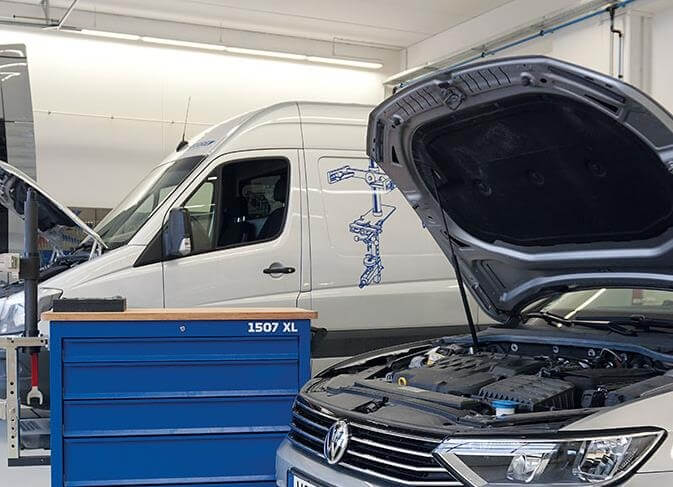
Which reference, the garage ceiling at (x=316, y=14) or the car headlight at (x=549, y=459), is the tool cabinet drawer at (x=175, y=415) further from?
the garage ceiling at (x=316, y=14)

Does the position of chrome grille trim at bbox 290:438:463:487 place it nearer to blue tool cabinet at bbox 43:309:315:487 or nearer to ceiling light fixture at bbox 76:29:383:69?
blue tool cabinet at bbox 43:309:315:487

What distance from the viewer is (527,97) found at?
87.2 inches

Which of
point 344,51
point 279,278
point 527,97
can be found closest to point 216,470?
point 279,278

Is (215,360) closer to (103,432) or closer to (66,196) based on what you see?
(103,432)

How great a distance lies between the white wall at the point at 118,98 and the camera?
28.6 feet

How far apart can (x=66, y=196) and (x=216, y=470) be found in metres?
6.28

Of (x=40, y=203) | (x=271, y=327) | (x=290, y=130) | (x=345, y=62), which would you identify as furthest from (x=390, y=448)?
(x=345, y=62)

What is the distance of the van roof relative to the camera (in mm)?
4656

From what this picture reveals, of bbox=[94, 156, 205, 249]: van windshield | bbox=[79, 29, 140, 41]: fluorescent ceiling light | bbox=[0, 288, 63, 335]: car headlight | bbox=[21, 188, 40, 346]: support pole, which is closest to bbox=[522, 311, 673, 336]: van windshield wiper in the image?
bbox=[21, 188, 40, 346]: support pole

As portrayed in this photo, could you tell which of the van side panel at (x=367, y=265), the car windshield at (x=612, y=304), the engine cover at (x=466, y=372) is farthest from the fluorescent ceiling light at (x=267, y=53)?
the engine cover at (x=466, y=372)

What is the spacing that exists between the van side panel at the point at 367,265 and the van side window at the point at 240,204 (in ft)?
0.66

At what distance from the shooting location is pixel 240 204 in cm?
464

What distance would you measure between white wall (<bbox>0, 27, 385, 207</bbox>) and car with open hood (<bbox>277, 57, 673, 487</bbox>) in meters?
6.77

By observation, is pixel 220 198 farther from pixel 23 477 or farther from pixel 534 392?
pixel 534 392
